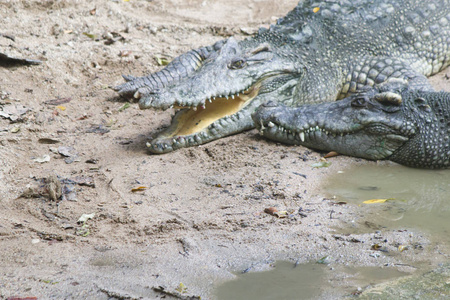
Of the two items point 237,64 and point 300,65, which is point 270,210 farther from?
point 300,65

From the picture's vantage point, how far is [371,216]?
4.06 m

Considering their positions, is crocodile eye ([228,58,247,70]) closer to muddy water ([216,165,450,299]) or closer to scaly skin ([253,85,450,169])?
scaly skin ([253,85,450,169])

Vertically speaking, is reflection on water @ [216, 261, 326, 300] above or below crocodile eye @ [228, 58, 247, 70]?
below

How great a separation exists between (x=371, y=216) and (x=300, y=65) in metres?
2.65

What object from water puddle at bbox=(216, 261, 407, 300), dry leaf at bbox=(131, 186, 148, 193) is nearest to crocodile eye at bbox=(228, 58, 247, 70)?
dry leaf at bbox=(131, 186, 148, 193)

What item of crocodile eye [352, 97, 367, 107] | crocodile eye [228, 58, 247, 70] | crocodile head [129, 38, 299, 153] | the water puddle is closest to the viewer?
the water puddle

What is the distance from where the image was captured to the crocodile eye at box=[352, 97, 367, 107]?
516 centimetres

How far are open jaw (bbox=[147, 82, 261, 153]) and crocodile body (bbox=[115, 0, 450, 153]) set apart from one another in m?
0.01

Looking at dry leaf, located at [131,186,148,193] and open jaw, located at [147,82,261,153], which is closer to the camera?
dry leaf, located at [131,186,148,193]

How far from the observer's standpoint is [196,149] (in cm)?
539

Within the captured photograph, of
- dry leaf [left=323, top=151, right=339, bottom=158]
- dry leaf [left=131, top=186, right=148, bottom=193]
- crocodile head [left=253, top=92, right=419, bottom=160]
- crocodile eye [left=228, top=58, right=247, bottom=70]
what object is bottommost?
dry leaf [left=131, top=186, right=148, bottom=193]

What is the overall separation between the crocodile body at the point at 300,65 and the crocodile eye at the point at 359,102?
239mm

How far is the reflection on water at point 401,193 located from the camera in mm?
3990

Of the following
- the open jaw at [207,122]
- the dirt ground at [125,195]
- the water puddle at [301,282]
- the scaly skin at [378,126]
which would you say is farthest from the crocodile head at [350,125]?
the water puddle at [301,282]
